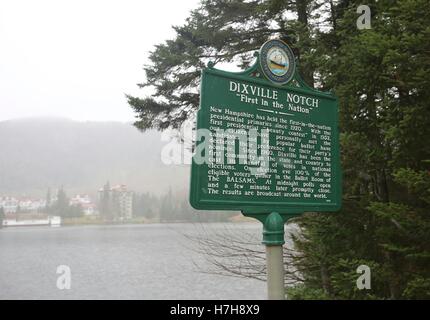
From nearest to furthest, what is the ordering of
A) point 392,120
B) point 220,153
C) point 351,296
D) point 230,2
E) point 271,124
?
1. point 220,153
2. point 271,124
3. point 392,120
4. point 351,296
5. point 230,2

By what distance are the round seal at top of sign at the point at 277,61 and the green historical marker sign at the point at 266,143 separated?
0.01m

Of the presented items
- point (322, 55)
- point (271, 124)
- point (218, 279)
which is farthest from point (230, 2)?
point (218, 279)

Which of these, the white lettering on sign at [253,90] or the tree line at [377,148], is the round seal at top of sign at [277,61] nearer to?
the white lettering on sign at [253,90]

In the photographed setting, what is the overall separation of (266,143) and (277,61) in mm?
982

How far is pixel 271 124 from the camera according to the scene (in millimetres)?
4824

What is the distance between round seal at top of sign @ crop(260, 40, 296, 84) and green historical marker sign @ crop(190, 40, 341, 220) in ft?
0.04

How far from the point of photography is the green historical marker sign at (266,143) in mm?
4355

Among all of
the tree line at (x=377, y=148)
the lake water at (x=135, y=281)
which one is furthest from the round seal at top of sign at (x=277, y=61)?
the lake water at (x=135, y=281)

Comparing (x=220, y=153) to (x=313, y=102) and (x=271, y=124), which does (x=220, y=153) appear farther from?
(x=313, y=102)

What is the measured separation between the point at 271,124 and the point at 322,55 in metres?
2.81

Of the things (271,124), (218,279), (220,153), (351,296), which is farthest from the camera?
(218,279)

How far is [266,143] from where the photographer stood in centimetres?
474

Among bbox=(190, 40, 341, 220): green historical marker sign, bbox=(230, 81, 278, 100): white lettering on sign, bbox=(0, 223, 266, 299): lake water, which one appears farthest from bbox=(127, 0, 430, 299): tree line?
bbox=(0, 223, 266, 299): lake water

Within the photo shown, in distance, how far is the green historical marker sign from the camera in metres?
4.36
